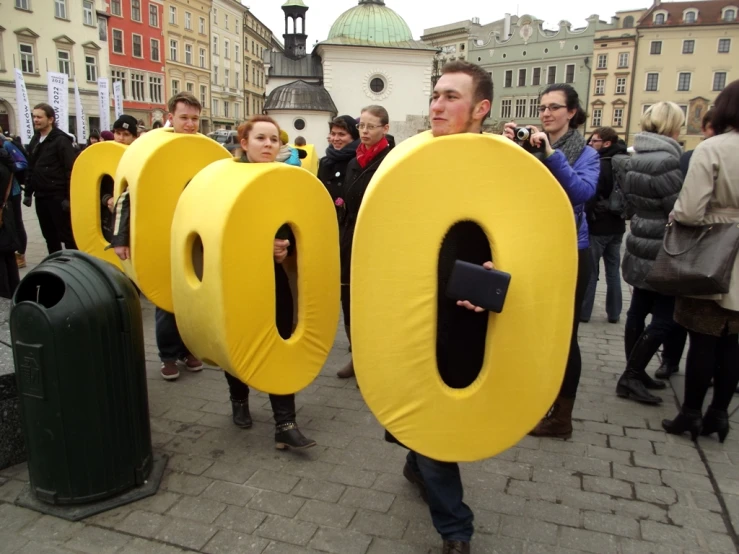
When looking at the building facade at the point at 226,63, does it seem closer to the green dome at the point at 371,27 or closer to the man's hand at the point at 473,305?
the green dome at the point at 371,27

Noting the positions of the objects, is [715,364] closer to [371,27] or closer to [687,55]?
[371,27]

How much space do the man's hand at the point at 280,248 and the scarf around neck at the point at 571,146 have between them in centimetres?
176

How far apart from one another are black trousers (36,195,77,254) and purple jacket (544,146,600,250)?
5.97 meters

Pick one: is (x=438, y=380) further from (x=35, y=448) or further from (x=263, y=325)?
(x=35, y=448)

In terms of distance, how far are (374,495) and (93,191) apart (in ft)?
12.6

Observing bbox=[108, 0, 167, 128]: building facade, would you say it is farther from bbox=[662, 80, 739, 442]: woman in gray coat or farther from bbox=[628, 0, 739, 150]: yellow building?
bbox=[662, 80, 739, 442]: woman in gray coat

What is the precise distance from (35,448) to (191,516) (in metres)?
0.87

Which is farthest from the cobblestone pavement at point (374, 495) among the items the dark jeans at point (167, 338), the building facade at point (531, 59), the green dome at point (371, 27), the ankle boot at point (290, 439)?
the building facade at point (531, 59)

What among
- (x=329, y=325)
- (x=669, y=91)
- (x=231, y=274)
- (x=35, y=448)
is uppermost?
(x=669, y=91)

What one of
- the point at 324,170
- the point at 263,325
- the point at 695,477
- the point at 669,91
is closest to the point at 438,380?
the point at 263,325

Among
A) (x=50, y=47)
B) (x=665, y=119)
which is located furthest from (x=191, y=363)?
(x=50, y=47)

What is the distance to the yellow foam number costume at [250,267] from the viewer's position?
3201mm

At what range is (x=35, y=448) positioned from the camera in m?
2.98

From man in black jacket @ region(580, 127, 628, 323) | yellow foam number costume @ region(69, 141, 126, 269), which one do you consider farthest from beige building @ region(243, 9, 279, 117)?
yellow foam number costume @ region(69, 141, 126, 269)
